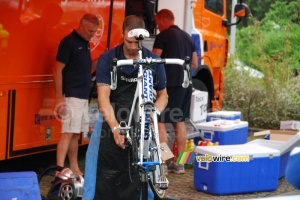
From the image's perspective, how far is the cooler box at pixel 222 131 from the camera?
9406mm

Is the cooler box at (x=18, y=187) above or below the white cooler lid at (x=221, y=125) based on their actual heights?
below

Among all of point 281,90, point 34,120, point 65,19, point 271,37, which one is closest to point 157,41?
point 65,19

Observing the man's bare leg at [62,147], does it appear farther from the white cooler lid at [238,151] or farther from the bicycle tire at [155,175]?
the bicycle tire at [155,175]

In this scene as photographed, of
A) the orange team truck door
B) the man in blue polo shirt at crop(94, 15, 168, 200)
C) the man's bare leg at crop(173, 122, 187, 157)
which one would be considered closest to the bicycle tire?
the man in blue polo shirt at crop(94, 15, 168, 200)

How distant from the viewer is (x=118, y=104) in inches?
218

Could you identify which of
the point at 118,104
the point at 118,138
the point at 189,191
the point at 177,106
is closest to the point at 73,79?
the point at 177,106

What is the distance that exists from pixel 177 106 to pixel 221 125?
1.01m

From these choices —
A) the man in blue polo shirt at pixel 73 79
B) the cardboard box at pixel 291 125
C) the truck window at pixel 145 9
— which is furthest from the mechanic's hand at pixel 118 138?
the truck window at pixel 145 9

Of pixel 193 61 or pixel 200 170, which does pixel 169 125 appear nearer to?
pixel 193 61

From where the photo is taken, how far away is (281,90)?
43.8 feet

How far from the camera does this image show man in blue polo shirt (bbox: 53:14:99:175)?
301 inches

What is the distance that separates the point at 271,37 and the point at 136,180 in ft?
49.2

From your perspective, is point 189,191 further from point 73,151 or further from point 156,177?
point 156,177

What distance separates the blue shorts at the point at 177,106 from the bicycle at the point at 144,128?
11.1 ft
